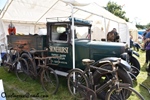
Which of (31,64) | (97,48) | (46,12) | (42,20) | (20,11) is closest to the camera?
(97,48)

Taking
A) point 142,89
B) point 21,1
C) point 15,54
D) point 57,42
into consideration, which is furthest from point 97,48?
point 21,1

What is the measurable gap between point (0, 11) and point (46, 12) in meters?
2.28

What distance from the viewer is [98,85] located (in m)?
3.27

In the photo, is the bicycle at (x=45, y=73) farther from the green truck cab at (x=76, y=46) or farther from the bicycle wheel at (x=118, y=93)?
the bicycle wheel at (x=118, y=93)

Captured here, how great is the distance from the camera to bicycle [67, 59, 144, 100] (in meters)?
2.71

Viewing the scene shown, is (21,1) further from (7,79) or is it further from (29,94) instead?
(29,94)

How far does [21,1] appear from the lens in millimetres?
6465

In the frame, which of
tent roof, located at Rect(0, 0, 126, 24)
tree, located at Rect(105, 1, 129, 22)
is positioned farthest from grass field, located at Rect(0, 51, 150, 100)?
tree, located at Rect(105, 1, 129, 22)

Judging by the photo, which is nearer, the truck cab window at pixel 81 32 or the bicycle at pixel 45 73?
the bicycle at pixel 45 73

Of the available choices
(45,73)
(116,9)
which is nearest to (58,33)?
(45,73)

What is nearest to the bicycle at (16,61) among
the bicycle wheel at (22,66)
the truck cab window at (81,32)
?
the bicycle wheel at (22,66)

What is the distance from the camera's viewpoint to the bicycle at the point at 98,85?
2.71m

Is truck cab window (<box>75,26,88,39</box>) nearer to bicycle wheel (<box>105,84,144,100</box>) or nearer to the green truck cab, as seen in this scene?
the green truck cab

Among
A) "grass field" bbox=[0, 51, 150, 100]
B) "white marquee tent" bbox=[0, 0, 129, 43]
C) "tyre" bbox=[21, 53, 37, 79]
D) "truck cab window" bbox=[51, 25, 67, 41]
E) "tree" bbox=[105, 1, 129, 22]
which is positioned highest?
"tree" bbox=[105, 1, 129, 22]
